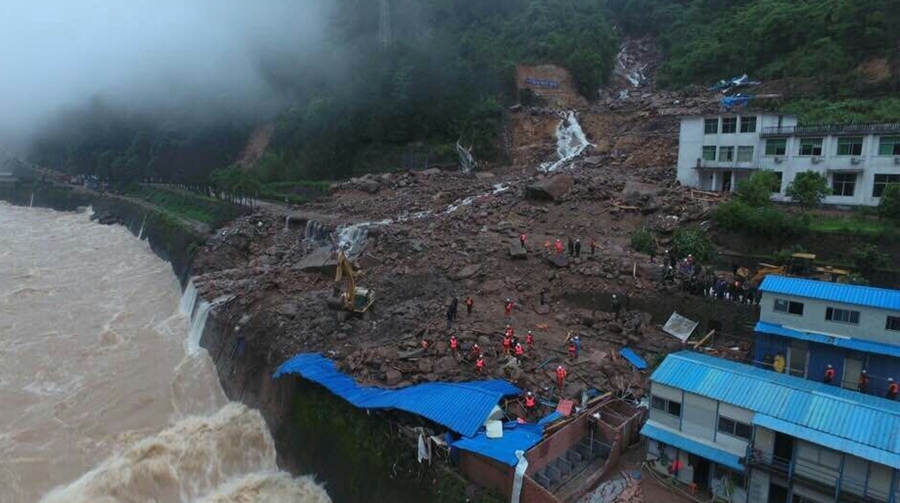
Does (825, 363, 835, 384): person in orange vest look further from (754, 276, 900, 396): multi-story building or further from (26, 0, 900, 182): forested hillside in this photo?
(26, 0, 900, 182): forested hillside

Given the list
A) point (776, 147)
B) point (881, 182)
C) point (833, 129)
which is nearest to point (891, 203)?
point (881, 182)

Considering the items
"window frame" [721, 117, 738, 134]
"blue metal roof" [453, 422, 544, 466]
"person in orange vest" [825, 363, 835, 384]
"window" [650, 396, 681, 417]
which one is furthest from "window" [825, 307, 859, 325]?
"window frame" [721, 117, 738, 134]

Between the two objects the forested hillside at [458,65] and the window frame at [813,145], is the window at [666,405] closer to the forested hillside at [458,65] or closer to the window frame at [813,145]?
the window frame at [813,145]

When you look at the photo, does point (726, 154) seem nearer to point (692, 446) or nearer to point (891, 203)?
point (891, 203)

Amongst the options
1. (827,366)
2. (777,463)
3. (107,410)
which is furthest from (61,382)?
(827,366)

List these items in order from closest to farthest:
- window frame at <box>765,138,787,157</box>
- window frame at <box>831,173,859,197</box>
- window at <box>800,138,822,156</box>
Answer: window frame at <box>831,173,859,197</box> < window at <box>800,138,822,156</box> < window frame at <box>765,138,787,157</box>

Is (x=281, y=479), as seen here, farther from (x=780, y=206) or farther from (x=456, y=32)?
(x=456, y=32)
